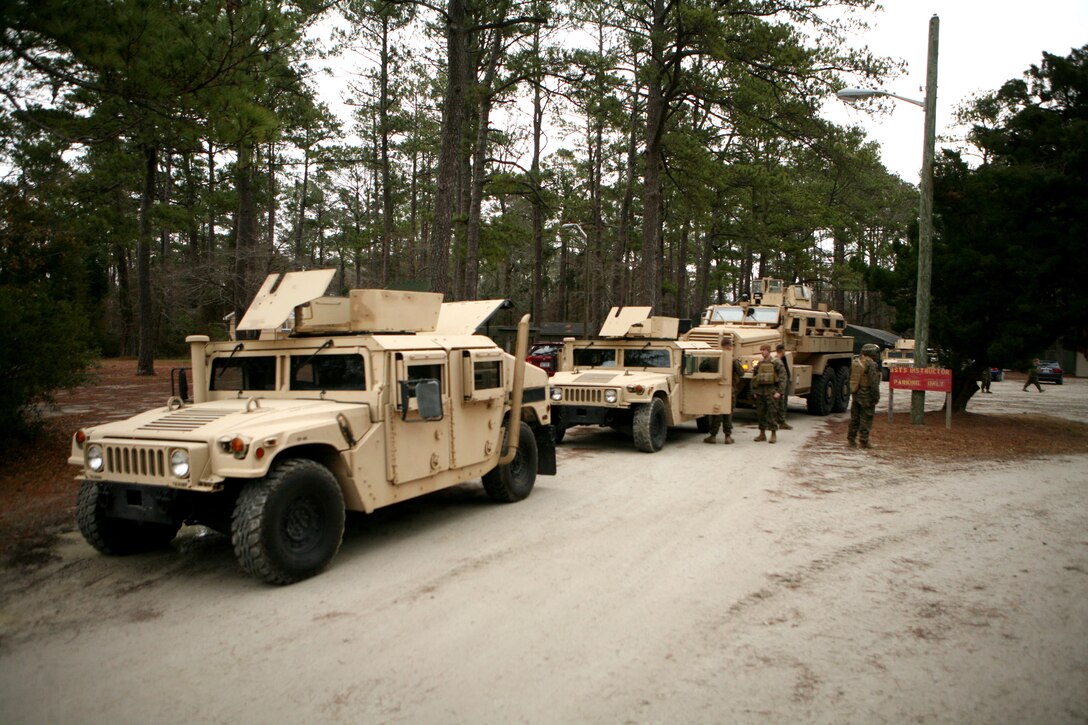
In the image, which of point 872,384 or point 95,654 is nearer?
point 95,654

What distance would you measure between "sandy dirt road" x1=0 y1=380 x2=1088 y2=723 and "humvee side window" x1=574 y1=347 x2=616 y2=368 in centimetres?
500

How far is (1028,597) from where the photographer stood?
520cm

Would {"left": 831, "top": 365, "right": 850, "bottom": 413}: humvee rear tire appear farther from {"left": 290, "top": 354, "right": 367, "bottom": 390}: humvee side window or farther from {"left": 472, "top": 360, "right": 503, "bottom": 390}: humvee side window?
{"left": 290, "top": 354, "right": 367, "bottom": 390}: humvee side window

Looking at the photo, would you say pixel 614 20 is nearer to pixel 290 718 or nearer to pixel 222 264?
pixel 222 264

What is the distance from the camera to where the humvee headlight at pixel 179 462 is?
502 centimetres

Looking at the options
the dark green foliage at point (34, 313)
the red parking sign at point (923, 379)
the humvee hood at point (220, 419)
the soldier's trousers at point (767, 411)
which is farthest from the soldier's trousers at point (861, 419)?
the dark green foliage at point (34, 313)

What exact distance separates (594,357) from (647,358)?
913 millimetres

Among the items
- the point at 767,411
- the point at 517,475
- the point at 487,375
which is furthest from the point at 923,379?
the point at 487,375

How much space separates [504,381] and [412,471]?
1.65 m

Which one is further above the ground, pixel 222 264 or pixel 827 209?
pixel 827 209

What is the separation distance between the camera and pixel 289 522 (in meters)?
5.38

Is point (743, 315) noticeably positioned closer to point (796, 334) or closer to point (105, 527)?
point (796, 334)

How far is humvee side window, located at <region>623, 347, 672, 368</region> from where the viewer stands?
12312 mm

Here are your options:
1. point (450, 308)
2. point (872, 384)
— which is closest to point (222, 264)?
point (450, 308)
